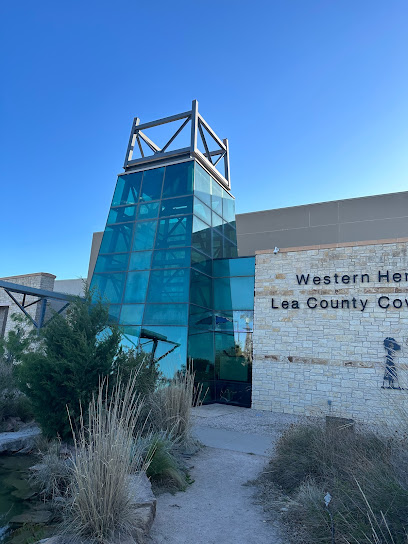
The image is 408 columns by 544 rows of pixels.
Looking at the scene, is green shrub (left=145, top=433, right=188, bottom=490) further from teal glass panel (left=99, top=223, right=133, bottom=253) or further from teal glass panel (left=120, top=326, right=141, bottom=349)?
teal glass panel (left=99, top=223, right=133, bottom=253)

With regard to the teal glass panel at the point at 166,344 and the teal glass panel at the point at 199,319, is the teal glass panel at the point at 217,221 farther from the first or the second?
the teal glass panel at the point at 166,344

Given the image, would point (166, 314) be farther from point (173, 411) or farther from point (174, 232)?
point (173, 411)

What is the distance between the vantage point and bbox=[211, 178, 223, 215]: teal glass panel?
586 inches

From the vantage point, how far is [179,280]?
1215 centimetres

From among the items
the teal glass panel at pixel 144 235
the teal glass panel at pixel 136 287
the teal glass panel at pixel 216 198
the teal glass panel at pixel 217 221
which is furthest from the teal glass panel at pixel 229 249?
the teal glass panel at pixel 136 287

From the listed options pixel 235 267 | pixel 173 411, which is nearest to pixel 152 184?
pixel 235 267

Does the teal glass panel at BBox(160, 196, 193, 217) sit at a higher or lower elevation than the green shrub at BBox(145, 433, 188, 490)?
higher

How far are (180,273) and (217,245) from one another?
108 inches

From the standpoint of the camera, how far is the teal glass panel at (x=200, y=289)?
12.1 meters

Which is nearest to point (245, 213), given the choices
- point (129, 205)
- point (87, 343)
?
point (129, 205)

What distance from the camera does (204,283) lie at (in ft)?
42.1

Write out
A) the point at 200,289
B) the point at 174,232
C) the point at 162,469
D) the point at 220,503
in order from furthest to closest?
the point at 174,232, the point at 200,289, the point at 162,469, the point at 220,503

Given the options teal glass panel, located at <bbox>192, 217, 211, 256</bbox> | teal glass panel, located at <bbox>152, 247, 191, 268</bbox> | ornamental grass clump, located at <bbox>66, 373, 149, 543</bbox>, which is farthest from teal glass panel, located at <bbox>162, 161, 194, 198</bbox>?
ornamental grass clump, located at <bbox>66, 373, 149, 543</bbox>

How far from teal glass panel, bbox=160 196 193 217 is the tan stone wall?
3614 millimetres
